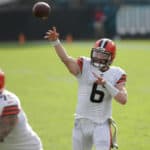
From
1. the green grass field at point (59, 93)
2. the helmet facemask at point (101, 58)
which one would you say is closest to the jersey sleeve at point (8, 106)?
the helmet facemask at point (101, 58)

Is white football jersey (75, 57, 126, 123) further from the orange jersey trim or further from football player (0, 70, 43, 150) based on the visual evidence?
the orange jersey trim

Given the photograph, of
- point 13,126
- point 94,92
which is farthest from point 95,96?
point 13,126

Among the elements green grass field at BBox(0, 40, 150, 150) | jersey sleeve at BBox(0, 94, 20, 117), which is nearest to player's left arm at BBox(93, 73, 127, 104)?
jersey sleeve at BBox(0, 94, 20, 117)

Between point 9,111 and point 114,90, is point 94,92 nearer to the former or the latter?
point 114,90

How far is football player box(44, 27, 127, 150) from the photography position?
775 centimetres

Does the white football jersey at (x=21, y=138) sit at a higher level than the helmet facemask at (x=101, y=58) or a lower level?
lower

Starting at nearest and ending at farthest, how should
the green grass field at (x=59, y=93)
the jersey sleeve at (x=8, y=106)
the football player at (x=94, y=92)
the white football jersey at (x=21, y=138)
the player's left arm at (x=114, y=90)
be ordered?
the jersey sleeve at (x=8, y=106) < the white football jersey at (x=21, y=138) < the player's left arm at (x=114, y=90) < the football player at (x=94, y=92) < the green grass field at (x=59, y=93)

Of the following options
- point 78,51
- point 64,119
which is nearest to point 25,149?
point 64,119

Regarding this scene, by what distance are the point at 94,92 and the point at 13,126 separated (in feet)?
5.78

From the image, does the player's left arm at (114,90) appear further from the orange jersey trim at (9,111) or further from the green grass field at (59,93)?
the green grass field at (59,93)

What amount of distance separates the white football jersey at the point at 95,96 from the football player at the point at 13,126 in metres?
1.41

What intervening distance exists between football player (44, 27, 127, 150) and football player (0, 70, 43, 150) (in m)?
1.33

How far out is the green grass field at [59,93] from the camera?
1128cm

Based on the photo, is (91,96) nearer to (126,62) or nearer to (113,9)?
(126,62)
